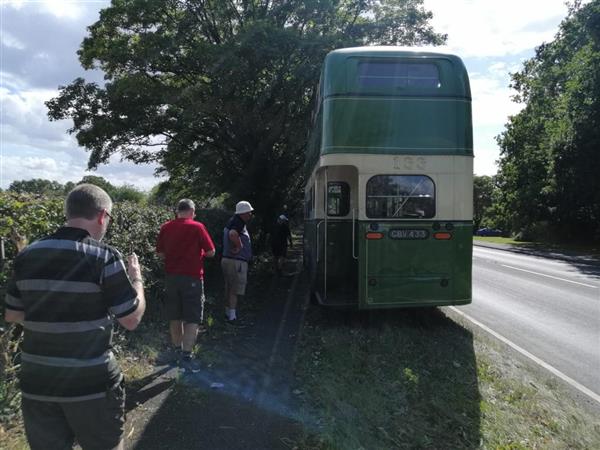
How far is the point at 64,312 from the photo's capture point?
98.0 inches

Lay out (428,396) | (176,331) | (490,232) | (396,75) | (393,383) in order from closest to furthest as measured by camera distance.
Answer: (428,396)
(393,383)
(176,331)
(396,75)
(490,232)

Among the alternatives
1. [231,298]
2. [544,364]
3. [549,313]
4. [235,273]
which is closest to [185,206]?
[235,273]

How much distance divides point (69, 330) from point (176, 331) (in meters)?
3.62

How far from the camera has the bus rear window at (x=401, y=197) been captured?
752 centimetres

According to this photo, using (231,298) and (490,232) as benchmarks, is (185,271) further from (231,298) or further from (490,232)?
(490,232)

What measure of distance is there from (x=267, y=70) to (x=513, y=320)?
11949 mm

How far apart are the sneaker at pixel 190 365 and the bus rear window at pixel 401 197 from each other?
3.39 meters

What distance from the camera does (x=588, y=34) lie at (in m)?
27.3

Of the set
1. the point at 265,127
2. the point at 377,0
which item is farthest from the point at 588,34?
the point at 265,127

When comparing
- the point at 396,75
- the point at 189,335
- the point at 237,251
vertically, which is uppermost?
the point at 396,75

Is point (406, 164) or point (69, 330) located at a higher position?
point (406, 164)

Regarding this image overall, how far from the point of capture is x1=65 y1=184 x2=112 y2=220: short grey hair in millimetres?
2604

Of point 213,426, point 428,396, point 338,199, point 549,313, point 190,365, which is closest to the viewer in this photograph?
point 213,426

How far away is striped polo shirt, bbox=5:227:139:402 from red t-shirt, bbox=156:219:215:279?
127 inches
